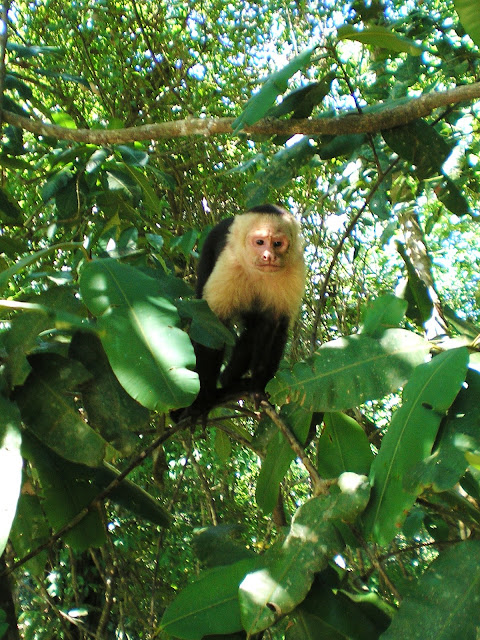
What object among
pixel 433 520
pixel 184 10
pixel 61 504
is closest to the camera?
pixel 61 504

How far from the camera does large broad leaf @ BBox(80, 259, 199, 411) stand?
1.29 m

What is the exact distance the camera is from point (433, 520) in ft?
8.07

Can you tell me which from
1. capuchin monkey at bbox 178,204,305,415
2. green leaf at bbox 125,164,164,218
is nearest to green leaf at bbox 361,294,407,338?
capuchin monkey at bbox 178,204,305,415

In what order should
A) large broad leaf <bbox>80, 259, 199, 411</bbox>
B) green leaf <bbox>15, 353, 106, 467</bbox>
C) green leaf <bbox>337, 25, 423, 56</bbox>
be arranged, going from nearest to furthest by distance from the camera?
large broad leaf <bbox>80, 259, 199, 411</bbox>
green leaf <bbox>15, 353, 106, 467</bbox>
green leaf <bbox>337, 25, 423, 56</bbox>

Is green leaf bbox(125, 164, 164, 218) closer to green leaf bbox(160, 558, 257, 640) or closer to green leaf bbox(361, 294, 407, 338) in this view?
green leaf bbox(361, 294, 407, 338)

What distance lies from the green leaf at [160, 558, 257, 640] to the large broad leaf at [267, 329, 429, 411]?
0.42 m

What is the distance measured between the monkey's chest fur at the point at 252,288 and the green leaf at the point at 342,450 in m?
1.36

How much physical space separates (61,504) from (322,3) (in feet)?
14.8

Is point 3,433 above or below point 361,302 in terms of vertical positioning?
below

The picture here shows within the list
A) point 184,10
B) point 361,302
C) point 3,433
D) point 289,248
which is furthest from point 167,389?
point 184,10

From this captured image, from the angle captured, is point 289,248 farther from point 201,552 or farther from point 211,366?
point 201,552

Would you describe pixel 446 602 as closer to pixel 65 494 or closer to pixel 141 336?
pixel 141 336

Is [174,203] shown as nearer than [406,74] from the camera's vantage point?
No

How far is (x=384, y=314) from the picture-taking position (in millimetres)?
1759
